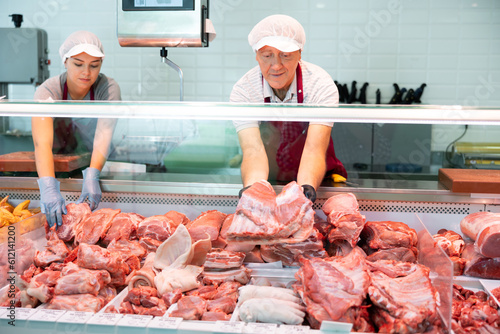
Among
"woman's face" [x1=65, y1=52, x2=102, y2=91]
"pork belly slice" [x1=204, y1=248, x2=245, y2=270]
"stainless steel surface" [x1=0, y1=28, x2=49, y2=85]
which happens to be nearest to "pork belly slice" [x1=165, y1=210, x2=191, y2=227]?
"pork belly slice" [x1=204, y1=248, x2=245, y2=270]

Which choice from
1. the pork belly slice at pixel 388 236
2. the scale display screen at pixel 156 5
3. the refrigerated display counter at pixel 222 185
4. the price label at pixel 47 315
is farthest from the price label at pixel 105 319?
the scale display screen at pixel 156 5

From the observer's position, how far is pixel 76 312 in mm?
1628

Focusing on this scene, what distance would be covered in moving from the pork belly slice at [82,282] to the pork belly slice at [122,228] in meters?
0.36

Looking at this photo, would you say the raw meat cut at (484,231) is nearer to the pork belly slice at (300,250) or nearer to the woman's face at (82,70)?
the pork belly slice at (300,250)

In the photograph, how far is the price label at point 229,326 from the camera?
152 cm

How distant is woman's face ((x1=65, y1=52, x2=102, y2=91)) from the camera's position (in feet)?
9.89

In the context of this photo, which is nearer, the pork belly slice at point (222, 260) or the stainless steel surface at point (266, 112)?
the stainless steel surface at point (266, 112)

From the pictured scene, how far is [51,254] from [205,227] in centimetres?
69

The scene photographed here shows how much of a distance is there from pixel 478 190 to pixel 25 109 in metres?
2.08

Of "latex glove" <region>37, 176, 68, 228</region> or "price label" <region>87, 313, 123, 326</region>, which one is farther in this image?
"latex glove" <region>37, 176, 68, 228</region>

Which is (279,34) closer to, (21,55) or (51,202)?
(51,202)

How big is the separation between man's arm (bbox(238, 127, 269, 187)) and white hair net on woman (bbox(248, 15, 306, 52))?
18.2 inches

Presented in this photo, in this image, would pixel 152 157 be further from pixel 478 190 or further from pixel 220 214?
pixel 478 190

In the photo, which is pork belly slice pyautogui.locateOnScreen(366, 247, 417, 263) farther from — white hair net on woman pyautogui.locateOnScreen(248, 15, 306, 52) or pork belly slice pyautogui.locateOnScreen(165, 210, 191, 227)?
white hair net on woman pyautogui.locateOnScreen(248, 15, 306, 52)
